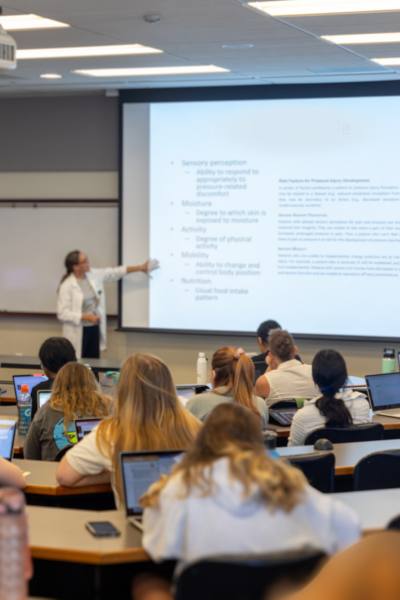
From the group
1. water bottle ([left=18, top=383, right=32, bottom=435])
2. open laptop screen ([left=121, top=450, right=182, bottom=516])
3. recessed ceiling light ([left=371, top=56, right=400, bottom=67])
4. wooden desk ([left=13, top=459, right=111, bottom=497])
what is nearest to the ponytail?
wooden desk ([left=13, top=459, right=111, bottom=497])

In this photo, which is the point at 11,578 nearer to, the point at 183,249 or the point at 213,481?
the point at 213,481

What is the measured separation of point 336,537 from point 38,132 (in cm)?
838

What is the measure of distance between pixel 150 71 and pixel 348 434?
4645 millimetres

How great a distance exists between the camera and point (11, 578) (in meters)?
2.74

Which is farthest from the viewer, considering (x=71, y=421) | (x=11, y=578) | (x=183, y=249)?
(x=183, y=249)

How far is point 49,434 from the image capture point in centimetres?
489

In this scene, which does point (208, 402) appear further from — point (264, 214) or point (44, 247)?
point (44, 247)

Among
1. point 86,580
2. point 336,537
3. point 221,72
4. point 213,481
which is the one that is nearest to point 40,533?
point 86,580

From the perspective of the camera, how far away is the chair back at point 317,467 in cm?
433

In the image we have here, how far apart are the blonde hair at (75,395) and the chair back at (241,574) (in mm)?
2340

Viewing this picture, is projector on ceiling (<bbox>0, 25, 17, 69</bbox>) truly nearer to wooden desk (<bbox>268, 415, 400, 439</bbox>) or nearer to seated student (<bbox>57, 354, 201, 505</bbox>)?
seated student (<bbox>57, 354, 201, 505</bbox>)

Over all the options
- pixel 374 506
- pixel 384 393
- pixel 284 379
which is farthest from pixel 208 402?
pixel 384 393

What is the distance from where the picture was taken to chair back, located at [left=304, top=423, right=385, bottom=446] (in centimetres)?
511

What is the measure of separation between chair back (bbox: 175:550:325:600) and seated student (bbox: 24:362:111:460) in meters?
2.34
